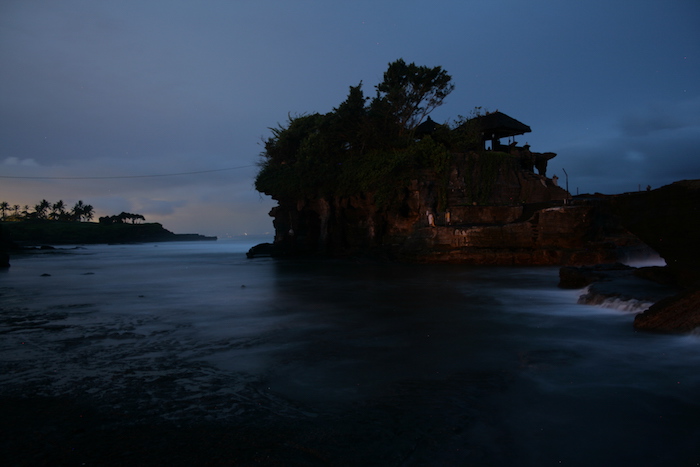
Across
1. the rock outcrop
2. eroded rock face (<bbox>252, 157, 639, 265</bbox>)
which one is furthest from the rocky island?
the rock outcrop

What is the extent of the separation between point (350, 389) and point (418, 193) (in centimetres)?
2042

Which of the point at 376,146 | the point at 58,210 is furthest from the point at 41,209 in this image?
the point at 376,146

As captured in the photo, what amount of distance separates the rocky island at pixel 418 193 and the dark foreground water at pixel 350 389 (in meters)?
11.5

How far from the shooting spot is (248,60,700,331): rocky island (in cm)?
1884

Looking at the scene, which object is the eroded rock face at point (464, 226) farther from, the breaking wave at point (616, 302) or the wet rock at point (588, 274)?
the breaking wave at point (616, 302)

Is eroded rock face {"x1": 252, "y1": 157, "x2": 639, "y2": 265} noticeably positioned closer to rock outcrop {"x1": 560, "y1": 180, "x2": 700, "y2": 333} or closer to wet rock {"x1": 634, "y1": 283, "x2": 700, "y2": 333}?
rock outcrop {"x1": 560, "y1": 180, "x2": 700, "y2": 333}

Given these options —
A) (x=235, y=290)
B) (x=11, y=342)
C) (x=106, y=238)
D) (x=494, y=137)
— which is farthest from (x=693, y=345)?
(x=106, y=238)

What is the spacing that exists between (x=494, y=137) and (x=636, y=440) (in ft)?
100

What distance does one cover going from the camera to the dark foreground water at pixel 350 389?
286cm

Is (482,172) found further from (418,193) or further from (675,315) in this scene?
(675,315)

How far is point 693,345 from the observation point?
207 inches

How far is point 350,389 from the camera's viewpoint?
409 cm

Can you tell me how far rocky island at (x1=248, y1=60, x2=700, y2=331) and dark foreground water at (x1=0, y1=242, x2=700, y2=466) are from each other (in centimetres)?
1150

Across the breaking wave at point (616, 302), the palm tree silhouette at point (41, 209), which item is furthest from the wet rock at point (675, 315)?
the palm tree silhouette at point (41, 209)
